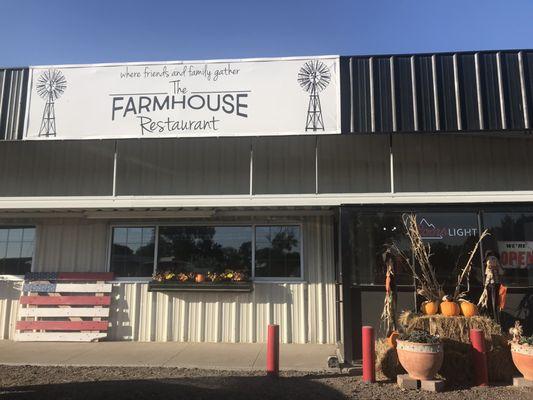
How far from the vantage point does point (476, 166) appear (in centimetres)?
1045

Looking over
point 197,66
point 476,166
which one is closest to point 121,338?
point 197,66

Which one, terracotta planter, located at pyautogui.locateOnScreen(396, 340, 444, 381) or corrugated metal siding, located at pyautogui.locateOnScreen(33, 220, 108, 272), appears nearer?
terracotta planter, located at pyautogui.locateOnScreen(396, 340, 444, 381)

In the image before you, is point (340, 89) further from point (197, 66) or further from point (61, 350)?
point (61, 350)

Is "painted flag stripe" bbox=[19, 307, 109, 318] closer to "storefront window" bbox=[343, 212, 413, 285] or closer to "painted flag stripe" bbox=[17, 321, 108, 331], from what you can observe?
"painted flag stripe" bbox=[17, 321, 108, 331]

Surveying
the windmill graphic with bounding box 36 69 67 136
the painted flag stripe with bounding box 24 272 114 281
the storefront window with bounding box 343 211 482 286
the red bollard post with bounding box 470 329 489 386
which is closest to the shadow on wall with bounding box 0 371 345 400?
the red bollard post with bounding box 470 329 489 386

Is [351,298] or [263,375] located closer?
[263,375]

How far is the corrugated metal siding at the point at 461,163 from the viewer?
1036 centimetres

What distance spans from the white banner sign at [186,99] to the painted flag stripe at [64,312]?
3.29 m

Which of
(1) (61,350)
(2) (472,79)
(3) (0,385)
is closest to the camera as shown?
(3) (0,385)

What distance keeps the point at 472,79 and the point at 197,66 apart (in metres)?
5.18

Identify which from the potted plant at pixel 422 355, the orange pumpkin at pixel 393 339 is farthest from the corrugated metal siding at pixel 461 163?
the potted plant at pixel 422 355

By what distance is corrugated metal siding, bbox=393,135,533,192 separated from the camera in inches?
408

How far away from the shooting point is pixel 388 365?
6.80 meters

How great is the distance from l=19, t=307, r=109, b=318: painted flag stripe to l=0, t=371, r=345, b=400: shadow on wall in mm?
3242
